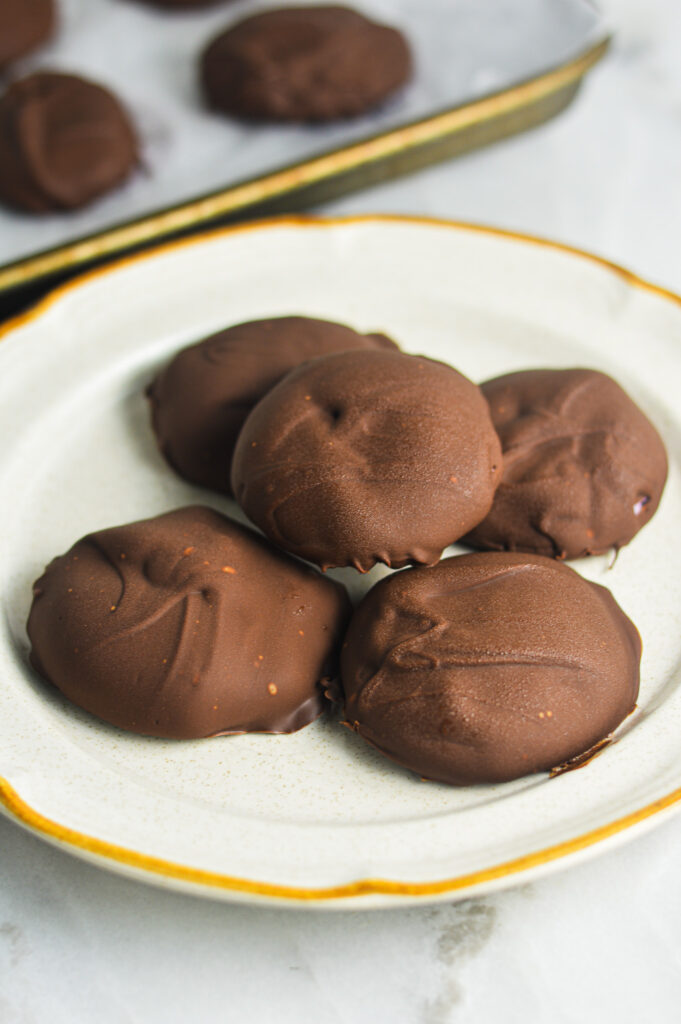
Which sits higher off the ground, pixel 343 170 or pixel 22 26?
pixel 22 26

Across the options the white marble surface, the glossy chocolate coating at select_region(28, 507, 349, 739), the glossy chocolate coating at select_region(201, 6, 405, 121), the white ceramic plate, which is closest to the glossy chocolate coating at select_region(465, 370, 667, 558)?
the white ceramic plate

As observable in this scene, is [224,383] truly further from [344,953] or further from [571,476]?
[344,953]

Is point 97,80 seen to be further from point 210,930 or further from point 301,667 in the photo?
point 210,930

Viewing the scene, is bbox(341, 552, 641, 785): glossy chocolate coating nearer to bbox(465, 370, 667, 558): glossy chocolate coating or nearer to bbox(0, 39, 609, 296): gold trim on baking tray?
bbox(465, 370, 667, 558): glossy chocolate coating

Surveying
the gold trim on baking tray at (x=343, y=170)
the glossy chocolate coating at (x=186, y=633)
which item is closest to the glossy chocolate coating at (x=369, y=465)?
the glossy chocolate coating at (x=186, y=633)

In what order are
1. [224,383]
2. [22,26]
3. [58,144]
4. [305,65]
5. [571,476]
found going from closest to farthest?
[571,476] < [224,383] < [58,144] < [305,65] < [22,26]

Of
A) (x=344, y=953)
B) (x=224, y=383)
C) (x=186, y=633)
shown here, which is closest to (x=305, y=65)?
(x=224, y=383)
